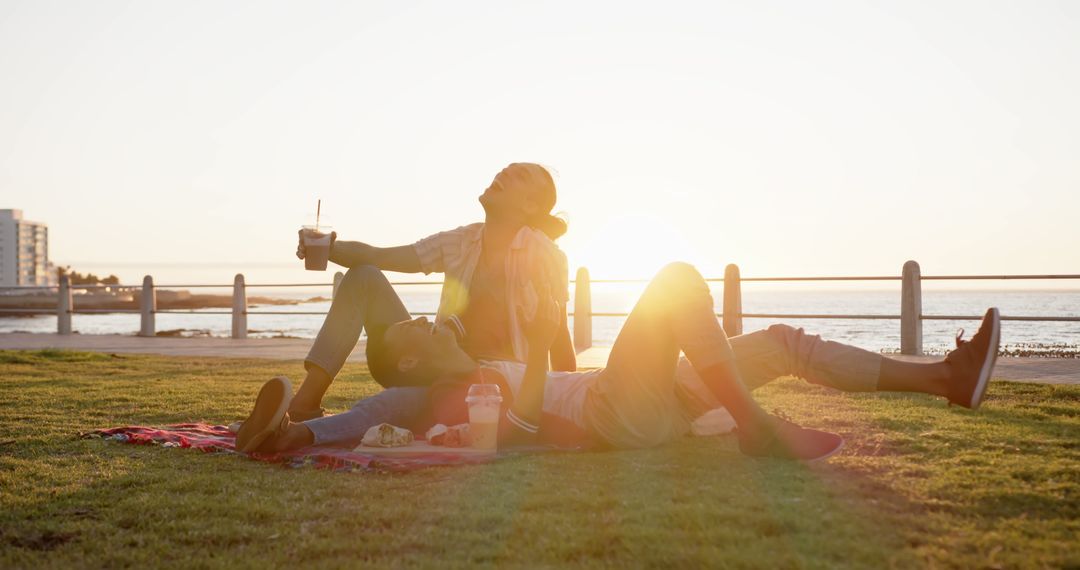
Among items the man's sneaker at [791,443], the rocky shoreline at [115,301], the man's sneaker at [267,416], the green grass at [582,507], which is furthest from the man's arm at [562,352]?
the rocky shoreline at [115,301]

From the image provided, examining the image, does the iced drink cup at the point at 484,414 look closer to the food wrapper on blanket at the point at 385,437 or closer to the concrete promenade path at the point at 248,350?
the food wrapper on blanket at the point at 385,437

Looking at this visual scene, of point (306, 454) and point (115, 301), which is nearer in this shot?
point (306, 454)

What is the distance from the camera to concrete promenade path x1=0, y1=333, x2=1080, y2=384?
7.33m

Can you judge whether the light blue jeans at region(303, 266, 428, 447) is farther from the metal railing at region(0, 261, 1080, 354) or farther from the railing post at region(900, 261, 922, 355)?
the railing post at region(900, 261, 922, 355)

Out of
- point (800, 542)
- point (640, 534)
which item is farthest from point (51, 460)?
point (800, 542)

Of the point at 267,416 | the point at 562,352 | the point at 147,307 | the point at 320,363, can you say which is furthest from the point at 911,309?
the point at 147,307

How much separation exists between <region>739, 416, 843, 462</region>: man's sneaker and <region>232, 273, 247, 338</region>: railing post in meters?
12.8

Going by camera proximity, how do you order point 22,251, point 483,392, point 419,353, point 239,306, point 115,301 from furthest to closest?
point 22,251 < point 115,301 < point 239,306 < point 419,353 < point 483,392

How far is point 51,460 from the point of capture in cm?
343

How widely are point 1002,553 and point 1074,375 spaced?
601cm

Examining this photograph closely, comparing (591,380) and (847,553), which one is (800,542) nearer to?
(847,553)

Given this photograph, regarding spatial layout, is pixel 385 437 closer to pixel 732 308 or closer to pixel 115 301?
pixel 732 308

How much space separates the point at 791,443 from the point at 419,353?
152 cm

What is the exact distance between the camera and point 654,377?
3195mm
